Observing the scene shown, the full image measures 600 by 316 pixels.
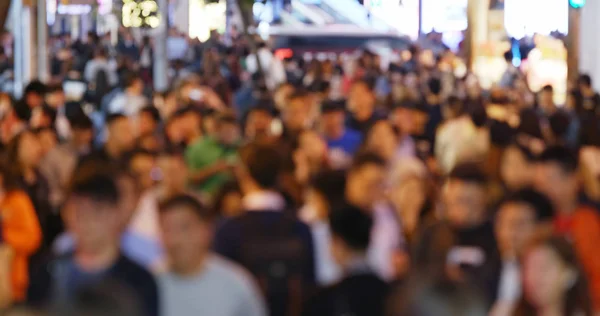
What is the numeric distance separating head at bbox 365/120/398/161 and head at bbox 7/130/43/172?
2.16m

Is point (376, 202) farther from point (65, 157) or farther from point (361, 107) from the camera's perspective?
point (361, 107)

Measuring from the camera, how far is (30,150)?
8.32 m

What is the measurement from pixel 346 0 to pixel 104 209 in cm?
3497

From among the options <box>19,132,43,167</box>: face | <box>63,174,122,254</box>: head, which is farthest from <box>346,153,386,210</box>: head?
<box>19,132,43,167</box>: face

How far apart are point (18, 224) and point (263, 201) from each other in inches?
64.0

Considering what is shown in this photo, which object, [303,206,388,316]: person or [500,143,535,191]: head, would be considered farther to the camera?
[500,143,535,191]: head

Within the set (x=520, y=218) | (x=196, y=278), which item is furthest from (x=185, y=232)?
(x=520, y=218)

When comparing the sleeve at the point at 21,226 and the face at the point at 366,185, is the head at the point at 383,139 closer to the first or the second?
the face at the point at 366,185

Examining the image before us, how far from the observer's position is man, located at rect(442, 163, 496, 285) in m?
5.43

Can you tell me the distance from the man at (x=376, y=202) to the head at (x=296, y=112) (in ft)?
10.4

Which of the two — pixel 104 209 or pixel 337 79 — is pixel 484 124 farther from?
pixel 337 79

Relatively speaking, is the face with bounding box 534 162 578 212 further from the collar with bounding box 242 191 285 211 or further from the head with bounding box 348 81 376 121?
the head with bounding box 348 81 376 121

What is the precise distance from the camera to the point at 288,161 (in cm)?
630

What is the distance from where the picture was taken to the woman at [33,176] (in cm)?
732
